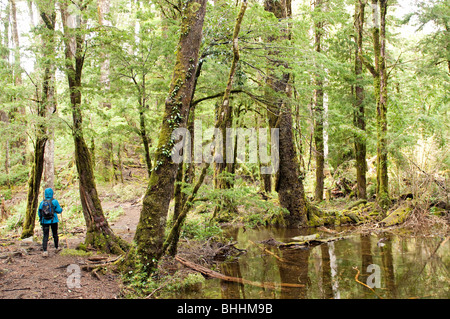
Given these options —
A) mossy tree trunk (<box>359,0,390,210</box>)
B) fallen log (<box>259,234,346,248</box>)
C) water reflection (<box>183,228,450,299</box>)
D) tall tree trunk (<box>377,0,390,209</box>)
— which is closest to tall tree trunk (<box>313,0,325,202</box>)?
mossy tree trunk (<box>359,0,390,210</box>)

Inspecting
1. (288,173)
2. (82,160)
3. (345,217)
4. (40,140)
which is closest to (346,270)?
(288,173)

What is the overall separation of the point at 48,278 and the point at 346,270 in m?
5.60

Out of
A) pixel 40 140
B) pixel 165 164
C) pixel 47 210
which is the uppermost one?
pixel 40 140

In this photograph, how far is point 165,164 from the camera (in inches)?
239

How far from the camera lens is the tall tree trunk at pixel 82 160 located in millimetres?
7402

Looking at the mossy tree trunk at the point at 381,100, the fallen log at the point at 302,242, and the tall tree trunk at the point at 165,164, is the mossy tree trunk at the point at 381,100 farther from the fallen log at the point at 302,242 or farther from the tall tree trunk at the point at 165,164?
the tall tree trunk at the point at 165,164

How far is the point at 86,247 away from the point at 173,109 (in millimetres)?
3997

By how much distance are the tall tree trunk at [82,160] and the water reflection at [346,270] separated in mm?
3071

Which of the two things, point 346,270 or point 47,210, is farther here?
point 47,210

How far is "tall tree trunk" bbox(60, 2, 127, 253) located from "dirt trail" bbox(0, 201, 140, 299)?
2.94 ft

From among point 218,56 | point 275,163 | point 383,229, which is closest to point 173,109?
point 218,56

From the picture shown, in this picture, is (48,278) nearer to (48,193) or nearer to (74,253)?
(74,253)

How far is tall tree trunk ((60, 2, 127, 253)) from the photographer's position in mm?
7402
